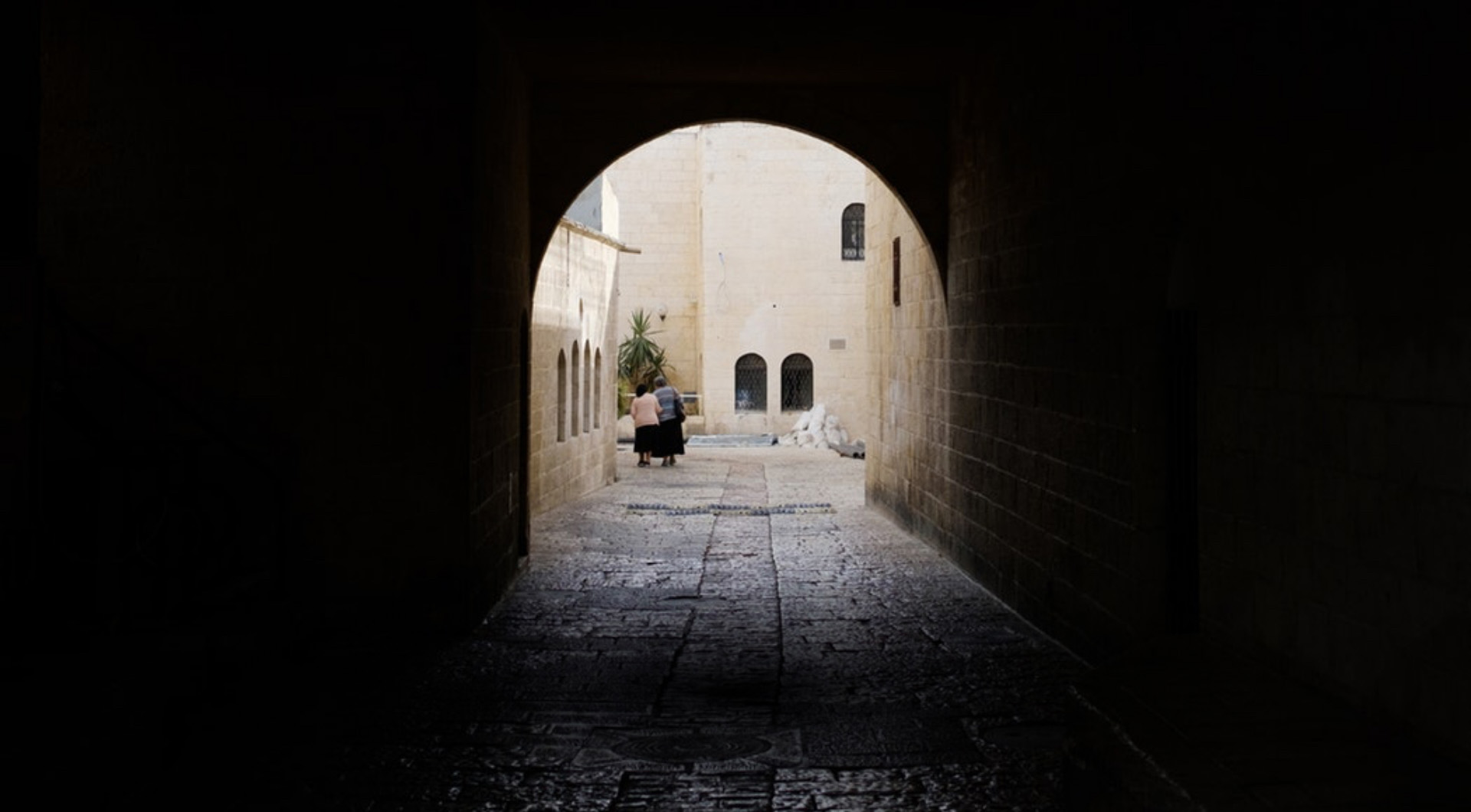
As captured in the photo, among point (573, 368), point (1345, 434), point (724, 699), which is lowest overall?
point (724, 699)

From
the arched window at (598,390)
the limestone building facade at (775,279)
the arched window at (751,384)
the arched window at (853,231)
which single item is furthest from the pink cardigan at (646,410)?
the arched window at (853,231)

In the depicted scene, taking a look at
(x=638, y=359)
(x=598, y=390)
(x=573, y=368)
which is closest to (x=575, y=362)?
(x=573, y=368)

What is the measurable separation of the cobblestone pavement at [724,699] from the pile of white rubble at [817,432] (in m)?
17.4

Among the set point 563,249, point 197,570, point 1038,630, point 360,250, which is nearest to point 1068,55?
point 1038,630

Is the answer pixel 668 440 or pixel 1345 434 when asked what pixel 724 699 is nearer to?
pixel 1345 434

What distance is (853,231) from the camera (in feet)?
106

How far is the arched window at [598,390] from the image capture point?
1906cm

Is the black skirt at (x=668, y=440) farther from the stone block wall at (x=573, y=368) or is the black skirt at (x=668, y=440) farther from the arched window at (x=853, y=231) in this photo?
the arched window at (x=853, y=231)

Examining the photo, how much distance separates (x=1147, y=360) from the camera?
6520 mm

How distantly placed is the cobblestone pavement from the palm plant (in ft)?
66.2

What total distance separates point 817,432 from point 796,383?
3060mm

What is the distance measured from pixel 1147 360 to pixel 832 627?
2776 mm

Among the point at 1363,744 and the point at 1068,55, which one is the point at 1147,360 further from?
the point at 1363,744

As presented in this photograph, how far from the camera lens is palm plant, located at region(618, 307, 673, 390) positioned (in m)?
31.8
